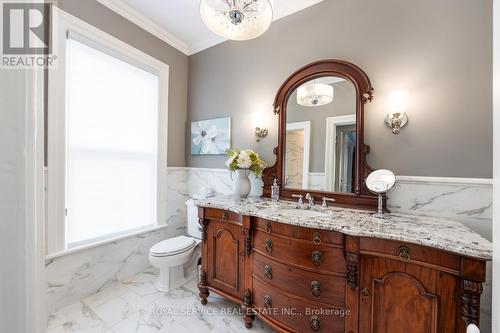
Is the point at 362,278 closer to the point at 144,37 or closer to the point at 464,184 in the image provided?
the point at 464,184

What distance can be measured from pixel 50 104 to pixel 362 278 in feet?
8.61

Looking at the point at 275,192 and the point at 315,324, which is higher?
the point at 275,192

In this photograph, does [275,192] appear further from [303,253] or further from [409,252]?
[409,252]

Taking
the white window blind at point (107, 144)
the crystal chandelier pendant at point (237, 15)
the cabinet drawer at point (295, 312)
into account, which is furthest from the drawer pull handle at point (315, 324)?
the white window blind at point (107, 144)

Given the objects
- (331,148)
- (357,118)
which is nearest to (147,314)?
(331,148)

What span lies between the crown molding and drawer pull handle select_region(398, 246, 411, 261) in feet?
10.4

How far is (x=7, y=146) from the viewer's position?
27 cm

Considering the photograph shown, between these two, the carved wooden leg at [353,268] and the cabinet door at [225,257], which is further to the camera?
the cabinet door at [225,257]

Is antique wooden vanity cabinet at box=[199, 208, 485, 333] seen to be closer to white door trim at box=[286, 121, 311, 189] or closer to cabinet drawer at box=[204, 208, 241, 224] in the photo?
cabinet drawer at box=[204, 208, 241, 224]

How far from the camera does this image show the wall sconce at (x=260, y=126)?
234 centimetres

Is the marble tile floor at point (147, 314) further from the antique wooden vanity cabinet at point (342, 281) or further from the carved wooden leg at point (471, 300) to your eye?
the carved wooden leg at point (471, 300)

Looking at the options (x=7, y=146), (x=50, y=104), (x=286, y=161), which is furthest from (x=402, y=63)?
(x=50, y=104)

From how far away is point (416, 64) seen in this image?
161 cm

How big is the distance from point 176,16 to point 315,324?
313cm
